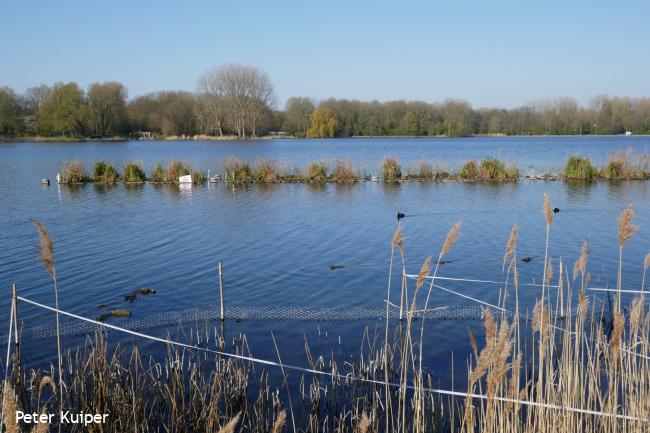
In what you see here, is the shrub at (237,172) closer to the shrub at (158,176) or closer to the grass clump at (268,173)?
the grass clump at (268,173)

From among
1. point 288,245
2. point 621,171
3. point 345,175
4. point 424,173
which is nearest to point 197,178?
point 345,175

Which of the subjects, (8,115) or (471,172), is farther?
(8,115)

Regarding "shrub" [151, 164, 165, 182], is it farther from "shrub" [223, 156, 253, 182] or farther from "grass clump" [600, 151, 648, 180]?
"grass clump" [600, 151, 648, 180]

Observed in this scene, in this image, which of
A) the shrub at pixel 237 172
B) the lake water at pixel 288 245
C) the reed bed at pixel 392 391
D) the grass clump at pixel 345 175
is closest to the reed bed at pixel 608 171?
the lake water at pixel 288 245

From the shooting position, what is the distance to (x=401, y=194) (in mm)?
24812

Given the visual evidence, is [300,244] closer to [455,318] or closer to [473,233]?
[473,233]

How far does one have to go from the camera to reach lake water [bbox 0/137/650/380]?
978cm

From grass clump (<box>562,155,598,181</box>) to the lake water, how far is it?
2054 mm

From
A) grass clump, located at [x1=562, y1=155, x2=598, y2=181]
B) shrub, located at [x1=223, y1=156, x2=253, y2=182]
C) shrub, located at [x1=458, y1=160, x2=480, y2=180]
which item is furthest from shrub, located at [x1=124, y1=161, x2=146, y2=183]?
grass clump, located at [x1=562, y1=155, x2=598, y2=181]

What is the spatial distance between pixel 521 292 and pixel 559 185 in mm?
18743

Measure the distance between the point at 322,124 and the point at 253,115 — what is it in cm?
1263

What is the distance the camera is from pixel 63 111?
8181 cm

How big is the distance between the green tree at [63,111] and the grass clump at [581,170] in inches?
2795

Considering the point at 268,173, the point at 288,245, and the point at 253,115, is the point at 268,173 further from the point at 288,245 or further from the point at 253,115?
the point at 253,115
